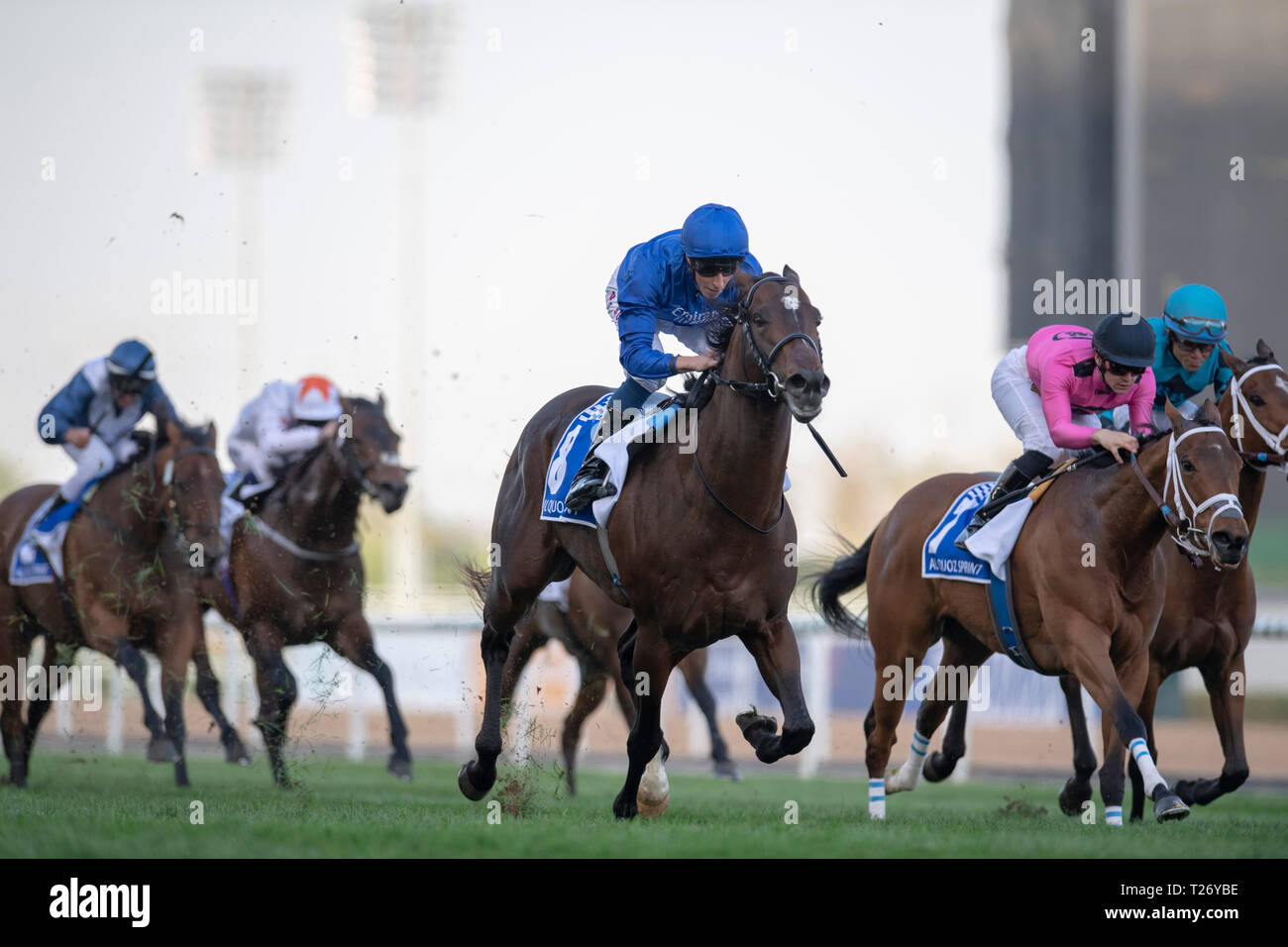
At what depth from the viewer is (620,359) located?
5.48m

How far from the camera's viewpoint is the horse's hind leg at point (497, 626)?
5844 mm

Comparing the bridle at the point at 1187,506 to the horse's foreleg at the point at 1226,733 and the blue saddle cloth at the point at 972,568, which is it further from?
Result: the horse's foreleg at the point at 1226,733

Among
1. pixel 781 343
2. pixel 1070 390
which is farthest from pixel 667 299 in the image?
pixel 1070 390

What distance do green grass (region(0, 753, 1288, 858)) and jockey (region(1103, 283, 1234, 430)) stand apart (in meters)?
1.88

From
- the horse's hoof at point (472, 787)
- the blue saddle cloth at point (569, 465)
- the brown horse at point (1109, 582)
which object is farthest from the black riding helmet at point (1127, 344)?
the horse's hoof at point (472, 787)

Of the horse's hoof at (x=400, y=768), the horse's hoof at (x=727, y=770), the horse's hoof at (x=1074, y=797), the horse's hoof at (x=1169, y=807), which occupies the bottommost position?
the horse's hoof at (x=727, y=770)

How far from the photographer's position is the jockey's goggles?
17.1 ft

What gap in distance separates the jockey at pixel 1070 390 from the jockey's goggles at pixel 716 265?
1.51 metres

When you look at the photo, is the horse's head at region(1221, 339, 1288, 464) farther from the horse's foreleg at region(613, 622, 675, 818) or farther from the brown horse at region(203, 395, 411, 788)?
the brown horse at region(203, 395, 411, 788)

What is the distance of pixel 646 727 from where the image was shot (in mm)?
5484

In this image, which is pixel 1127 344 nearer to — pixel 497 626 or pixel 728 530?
pixel 728 530

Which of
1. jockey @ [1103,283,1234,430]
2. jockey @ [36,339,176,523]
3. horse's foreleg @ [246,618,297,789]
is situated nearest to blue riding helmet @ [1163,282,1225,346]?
jockey @ [1103,283,1234,430]
